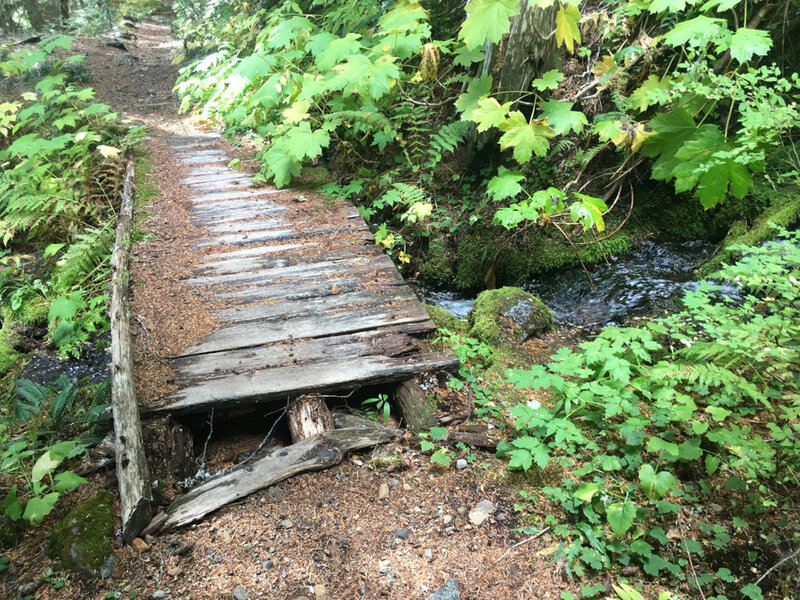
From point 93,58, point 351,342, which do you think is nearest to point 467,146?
point 351,342

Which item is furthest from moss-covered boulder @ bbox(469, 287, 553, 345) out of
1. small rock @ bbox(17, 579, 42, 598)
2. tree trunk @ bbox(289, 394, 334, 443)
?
small rock @ bbox(17, 579, 42, 598)

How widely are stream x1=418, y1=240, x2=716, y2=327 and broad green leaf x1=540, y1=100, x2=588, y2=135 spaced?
1536mm

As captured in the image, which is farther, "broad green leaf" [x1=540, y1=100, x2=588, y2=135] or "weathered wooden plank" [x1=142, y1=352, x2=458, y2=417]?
"broad green leaf" [x1=540, y1=100, x2=588, y2=135]

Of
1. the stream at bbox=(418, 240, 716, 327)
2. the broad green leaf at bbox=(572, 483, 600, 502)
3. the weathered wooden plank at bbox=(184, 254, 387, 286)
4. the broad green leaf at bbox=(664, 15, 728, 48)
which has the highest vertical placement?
the broad green leaf at bbox=(664, 15, 728, 48)

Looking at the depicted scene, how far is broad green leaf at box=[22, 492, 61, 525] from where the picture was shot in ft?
7.02

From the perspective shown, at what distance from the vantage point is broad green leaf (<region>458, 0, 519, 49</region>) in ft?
12.1

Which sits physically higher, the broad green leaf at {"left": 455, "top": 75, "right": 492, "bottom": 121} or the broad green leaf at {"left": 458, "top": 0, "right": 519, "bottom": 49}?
the broad green leaf at {"left": 458, "top": 0, "right": 519, "bottom": 49}

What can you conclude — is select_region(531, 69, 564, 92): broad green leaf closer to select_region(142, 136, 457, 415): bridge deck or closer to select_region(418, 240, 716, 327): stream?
select_region(418, 240, 716, 327): stream

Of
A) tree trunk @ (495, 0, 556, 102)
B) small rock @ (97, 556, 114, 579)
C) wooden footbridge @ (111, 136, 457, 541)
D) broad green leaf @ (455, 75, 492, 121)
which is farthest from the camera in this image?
broad green leaf @ (455, 75, 492, 121)

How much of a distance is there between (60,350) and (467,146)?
4770mm

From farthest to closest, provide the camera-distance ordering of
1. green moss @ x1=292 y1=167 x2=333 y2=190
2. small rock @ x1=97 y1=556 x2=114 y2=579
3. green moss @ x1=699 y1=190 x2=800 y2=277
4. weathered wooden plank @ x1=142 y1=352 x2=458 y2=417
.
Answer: green moss @ x1=292 y1=167 x2=333 y2=190
green moss @ x1=699 y1=190 x2=800 y2=277
weathered wooden plank @ x1=142 y1=352 x2=458 y2=417
small rock @ x1=97 y1=556 x2=114 y2=579

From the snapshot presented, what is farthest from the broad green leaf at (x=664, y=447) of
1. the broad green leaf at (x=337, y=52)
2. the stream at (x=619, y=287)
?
the broad green leaf at (x=337, y=52)

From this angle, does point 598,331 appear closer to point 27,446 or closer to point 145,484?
point 145,484

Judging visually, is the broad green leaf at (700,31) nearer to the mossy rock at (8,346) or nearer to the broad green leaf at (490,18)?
the broad green leaf at (490,18)
